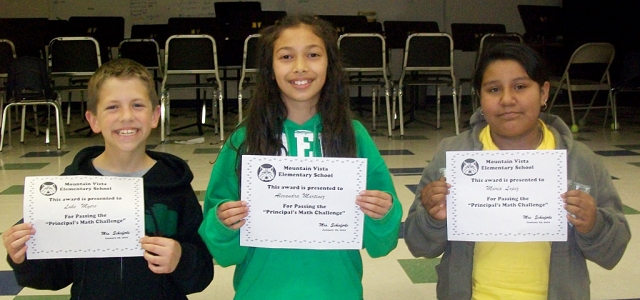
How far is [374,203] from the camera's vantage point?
4.26 ft

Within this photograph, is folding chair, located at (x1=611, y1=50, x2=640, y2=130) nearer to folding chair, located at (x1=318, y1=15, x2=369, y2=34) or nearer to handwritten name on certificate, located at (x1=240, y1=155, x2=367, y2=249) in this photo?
folding chair, located at (x1=318, y1=15, x2=369, y2=34)

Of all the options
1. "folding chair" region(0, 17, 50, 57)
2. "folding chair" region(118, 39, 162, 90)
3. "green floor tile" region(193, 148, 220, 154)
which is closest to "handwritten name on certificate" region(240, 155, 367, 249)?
"green floor tile" region(193, 148, 220, 154)

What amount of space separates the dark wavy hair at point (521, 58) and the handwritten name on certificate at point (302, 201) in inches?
16.6

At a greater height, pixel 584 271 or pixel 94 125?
pixel 94 125

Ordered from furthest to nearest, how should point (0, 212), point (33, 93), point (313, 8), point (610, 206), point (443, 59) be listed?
point (313, 8) → point (443, 59) → point (33, 93) → point (0, 212) → point (610, 206)

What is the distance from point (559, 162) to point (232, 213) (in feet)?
2.26

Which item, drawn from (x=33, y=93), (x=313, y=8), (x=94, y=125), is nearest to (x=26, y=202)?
(x=94, y=125)

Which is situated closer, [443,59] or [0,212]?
[0,212]

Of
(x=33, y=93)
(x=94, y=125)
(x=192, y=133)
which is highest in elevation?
(x=94, y=125)

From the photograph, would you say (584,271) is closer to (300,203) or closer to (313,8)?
(300,203)

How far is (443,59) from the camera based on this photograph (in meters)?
5.65

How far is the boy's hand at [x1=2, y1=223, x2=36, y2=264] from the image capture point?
124 cm

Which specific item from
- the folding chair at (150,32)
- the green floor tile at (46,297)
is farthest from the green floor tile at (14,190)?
the folding chair at (150,32)

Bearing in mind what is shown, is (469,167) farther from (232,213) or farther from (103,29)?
(103,29)
